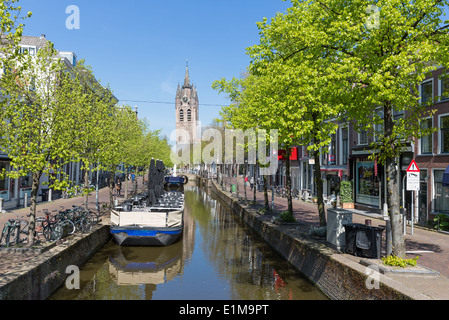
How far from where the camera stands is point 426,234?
15.3 m

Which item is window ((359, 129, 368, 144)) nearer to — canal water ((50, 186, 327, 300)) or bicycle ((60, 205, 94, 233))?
canal water ((50, 186, 327, 300))

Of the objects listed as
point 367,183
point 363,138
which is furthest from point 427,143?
point 367,183

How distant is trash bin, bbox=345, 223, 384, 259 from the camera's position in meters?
9.52

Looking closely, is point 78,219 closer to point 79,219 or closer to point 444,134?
point 79,219

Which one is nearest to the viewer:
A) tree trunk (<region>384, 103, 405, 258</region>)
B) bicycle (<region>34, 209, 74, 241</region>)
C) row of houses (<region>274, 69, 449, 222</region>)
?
tree trunk (<region>384, 103, 405, 258</region>)

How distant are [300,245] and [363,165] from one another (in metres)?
14.7

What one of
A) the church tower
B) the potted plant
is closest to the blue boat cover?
the potted plant

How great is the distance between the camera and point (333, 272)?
30.8ft

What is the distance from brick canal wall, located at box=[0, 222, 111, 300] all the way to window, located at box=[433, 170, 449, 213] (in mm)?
16597

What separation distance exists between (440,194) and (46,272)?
58.0 feet

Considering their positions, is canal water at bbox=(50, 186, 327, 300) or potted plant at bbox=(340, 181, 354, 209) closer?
canal water at bbox=(50, 186, 327, 300)

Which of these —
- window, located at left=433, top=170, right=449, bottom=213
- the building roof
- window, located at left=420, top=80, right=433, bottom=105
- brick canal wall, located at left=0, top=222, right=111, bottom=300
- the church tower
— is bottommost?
brick canal wall, located at left=0, top=222, right=111, bottom=300

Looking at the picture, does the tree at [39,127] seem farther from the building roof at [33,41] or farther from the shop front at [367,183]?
the building roof at [33,41]
